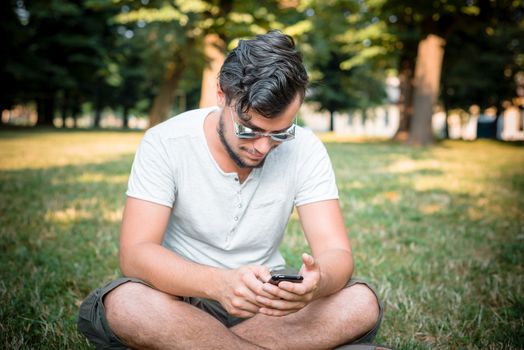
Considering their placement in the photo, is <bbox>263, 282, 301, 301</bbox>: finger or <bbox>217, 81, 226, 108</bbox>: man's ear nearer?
<bbox>263, 282, 301, 301</bbox>: finger

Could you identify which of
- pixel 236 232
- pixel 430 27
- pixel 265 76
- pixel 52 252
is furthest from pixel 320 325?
pixel 430 27

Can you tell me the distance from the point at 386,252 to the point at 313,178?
233cm

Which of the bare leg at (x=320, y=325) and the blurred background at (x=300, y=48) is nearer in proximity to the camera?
the bare leg at (x=320, y=325)

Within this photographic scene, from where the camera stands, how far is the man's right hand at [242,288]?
1947mm

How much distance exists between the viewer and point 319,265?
2.31 m

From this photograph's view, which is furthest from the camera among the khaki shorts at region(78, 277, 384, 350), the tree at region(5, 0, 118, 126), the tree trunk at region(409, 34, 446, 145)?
the tree at region(5, 0, 118, 126)

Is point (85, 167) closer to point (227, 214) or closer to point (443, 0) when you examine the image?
point (227, 214)

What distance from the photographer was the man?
2.09 meters

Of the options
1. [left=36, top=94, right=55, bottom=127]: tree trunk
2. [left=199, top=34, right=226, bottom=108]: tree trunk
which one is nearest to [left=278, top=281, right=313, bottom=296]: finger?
[left=199, top=34, right=226, bottom=108]: tree trunk

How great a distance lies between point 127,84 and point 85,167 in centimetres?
4045

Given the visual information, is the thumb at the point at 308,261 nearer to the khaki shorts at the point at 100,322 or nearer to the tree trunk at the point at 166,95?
the khaki shorts at the point at 100,322

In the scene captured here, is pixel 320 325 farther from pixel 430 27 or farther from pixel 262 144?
pixel 430 27

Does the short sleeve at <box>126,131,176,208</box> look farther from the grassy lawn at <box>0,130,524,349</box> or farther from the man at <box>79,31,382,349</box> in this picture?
the grassy lawn at <box>0,130,524,349</box>

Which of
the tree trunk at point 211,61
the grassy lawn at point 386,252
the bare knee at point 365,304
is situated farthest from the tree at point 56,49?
the bare knee at point 365,304
